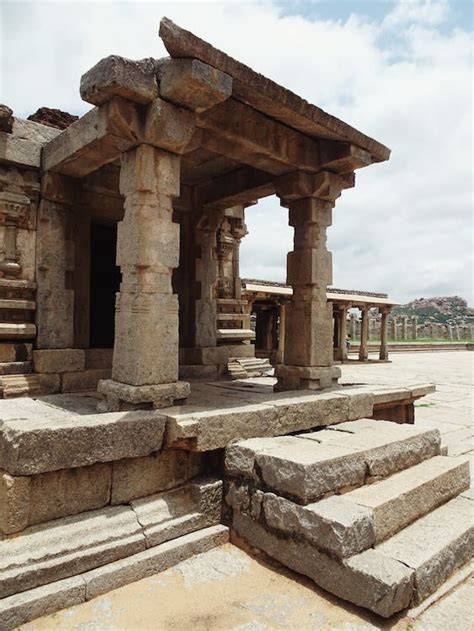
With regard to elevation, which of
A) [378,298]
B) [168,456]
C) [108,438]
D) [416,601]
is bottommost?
[416,601]

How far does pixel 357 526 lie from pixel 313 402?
1727 millimetres

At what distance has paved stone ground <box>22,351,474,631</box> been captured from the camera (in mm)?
2467

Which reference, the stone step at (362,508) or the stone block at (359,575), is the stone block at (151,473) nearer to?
the stone step at (362,508)

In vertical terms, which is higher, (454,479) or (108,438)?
(108,438)

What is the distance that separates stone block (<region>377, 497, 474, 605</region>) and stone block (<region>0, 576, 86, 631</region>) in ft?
5.97

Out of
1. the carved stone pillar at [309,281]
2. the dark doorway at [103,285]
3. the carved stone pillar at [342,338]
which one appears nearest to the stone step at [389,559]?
the carved stone pillar at [309,281]

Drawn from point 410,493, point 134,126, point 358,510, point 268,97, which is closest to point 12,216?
point 134,126

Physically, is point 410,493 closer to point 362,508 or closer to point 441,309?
point 362,508

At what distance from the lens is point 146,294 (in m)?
3.70

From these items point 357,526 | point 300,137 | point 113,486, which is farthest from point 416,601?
point 300,137

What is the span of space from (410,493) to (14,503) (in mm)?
2610

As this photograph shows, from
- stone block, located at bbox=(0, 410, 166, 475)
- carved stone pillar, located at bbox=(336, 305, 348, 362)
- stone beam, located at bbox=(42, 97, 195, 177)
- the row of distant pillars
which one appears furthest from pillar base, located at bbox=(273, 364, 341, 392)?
the row of distant pillars

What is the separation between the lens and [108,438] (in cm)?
310

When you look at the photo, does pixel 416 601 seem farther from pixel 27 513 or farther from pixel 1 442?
pixel 1 442
